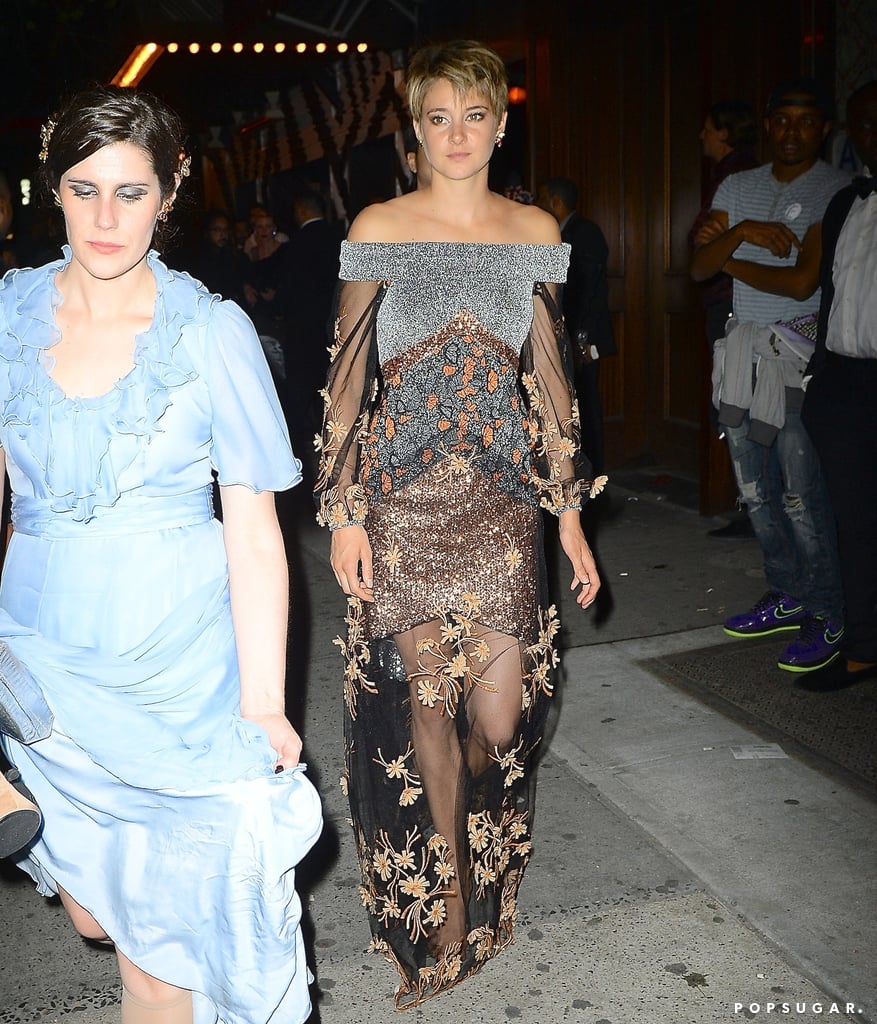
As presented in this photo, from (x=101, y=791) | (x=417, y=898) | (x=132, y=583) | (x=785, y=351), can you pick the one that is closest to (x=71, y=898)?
(x=101, y=791)

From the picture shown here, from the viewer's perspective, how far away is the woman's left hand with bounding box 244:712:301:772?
7.50 feet

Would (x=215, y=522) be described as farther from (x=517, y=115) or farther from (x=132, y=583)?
(x=517, y=115)

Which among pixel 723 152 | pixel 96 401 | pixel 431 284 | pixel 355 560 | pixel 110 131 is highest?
pixel 723 152

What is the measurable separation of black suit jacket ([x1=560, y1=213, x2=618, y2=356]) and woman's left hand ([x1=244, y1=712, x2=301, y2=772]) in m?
5.98

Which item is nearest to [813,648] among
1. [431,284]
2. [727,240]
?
[727,240]

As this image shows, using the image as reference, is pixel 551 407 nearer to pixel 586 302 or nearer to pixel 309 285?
pixel 586 302

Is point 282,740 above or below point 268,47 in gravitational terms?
below

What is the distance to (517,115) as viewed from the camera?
33.5 ft

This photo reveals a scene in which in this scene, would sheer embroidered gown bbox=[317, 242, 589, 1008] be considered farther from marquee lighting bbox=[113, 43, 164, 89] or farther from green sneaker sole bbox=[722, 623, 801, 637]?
marquee lighting bbox=[113, 43, 164, 89]

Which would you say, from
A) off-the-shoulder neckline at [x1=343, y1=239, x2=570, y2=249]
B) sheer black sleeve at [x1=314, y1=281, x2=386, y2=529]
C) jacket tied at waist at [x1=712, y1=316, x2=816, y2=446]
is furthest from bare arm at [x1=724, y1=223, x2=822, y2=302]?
sheer black sleeve at [x1=314, y1=281, x2=386, y2=529]

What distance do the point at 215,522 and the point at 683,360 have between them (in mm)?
7304

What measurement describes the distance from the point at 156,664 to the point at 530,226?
5.35 ft

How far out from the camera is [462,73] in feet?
10.2

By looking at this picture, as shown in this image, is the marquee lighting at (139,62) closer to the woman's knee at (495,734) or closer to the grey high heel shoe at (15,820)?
the woman's knee at (495,734)
